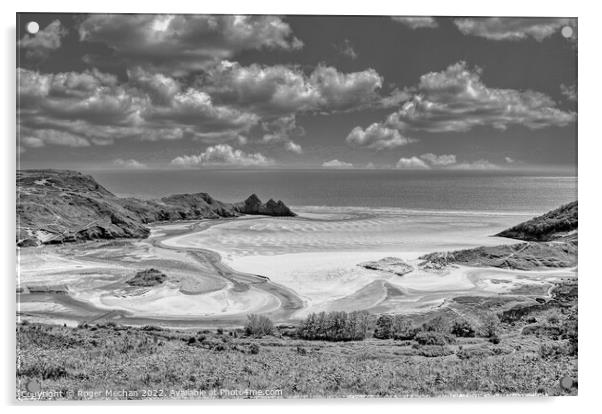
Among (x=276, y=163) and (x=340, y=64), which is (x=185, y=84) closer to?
(x=276, y=163)

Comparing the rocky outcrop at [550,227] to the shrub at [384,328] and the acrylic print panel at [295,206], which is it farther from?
the shrub at [384,328]

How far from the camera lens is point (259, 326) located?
6676 millimetres

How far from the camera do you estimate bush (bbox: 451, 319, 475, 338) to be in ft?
22.6

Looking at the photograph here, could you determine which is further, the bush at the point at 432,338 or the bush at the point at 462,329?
the bush at the point at 462,329

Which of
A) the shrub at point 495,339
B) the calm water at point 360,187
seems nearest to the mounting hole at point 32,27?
the calm water at point 360,187

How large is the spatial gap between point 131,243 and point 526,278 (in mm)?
5790

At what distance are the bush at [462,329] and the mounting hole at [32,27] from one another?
6838 mm

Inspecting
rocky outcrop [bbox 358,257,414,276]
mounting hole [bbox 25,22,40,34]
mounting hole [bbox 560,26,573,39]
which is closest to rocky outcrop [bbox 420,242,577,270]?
rocky outcrop [bbox 358,257,414,276]

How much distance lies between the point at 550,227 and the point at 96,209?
6.61 m

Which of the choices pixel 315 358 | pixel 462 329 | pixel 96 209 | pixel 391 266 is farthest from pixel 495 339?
pixel 96 209

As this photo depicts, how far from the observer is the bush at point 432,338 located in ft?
22.2

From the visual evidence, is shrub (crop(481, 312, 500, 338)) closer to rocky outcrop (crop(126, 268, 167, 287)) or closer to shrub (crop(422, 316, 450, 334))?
shrub (crop(422, 316, 450, 334))

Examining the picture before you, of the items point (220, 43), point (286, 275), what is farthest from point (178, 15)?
point (286, 275)

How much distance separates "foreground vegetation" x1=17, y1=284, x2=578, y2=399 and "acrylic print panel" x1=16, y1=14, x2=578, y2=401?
0.03 metres
